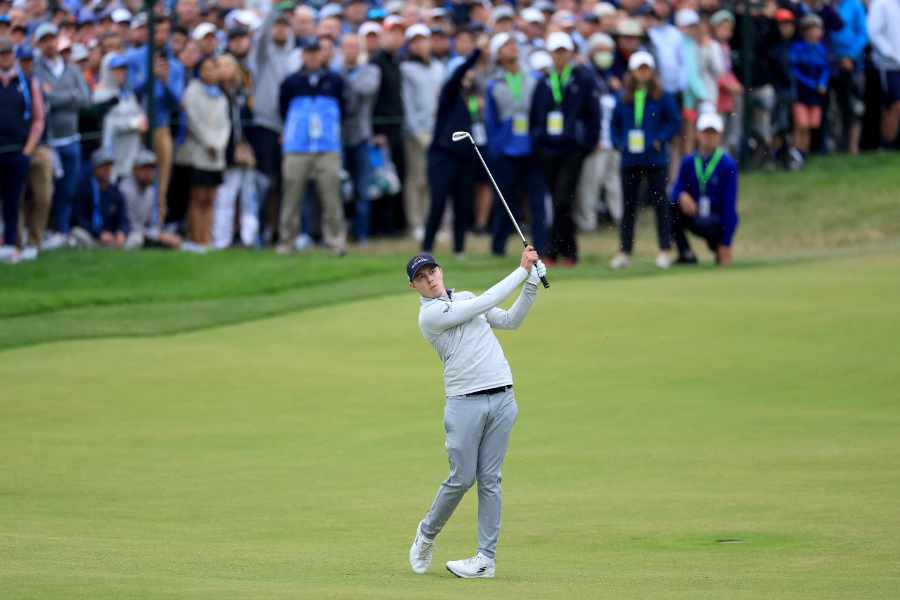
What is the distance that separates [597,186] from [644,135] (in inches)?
135

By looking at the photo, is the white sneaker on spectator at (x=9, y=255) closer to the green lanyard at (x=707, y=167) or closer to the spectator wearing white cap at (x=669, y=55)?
the green lanyard at (x=707, y=167)

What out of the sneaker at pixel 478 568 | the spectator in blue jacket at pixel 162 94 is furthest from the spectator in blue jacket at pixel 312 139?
the sneaker at pixel 478 568

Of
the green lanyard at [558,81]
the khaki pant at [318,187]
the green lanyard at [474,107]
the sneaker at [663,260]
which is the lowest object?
the sneaker at [663,260]

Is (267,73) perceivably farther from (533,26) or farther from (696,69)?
(696,69)

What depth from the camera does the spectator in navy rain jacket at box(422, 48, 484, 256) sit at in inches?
885

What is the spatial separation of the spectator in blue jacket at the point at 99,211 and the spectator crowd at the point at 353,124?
0.03m

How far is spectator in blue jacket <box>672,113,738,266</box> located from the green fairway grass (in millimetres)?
570

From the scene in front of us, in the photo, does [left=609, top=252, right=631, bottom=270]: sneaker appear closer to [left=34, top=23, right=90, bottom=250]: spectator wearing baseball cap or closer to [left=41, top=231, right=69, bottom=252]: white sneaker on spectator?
[left=34, top=23, right=90, bottom=250]: spectator wearing baseball cap

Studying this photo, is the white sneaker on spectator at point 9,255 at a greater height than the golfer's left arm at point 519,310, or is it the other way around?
the golfer's left arm at point 519,310

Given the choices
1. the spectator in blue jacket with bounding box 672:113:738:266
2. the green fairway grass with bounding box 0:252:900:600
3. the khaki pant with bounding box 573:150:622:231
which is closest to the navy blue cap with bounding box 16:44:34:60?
the green fairway grass with bounding box 0:252:900:600

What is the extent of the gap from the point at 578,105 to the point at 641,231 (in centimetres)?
423

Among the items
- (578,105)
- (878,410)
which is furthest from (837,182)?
(878,410)

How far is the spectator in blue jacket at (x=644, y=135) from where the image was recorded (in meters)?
21.4

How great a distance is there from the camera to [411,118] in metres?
24.2
